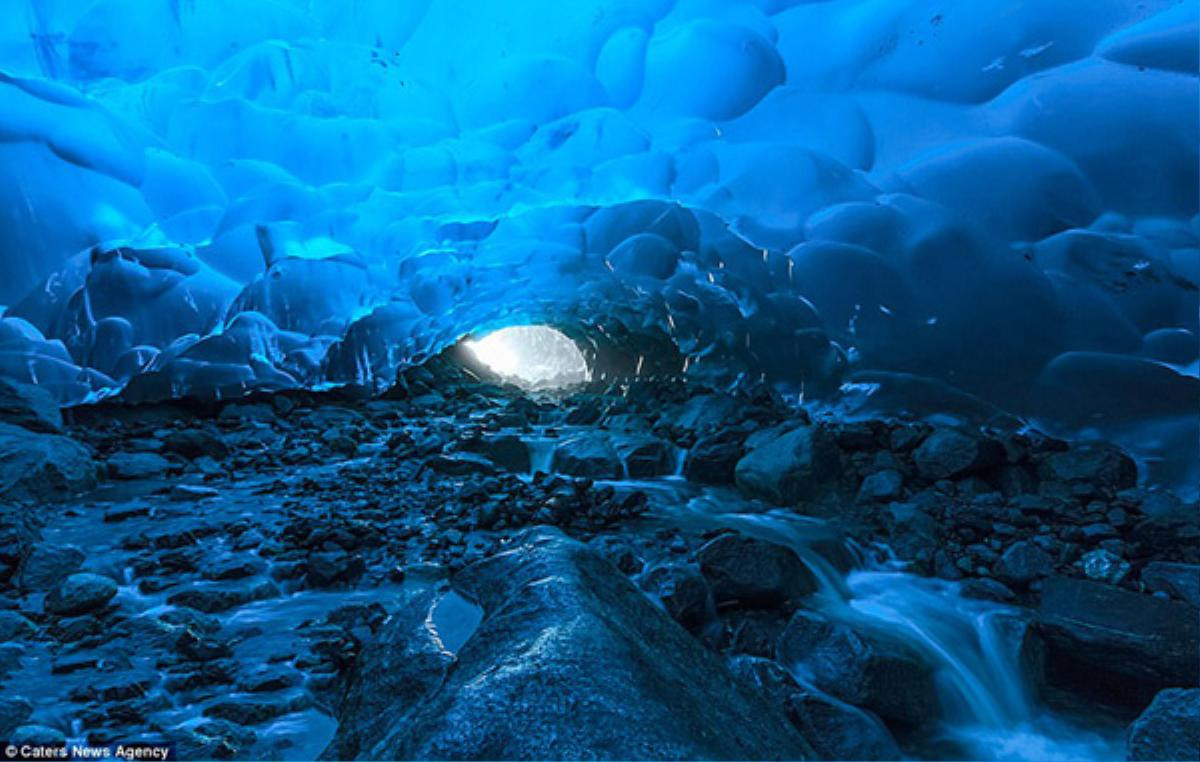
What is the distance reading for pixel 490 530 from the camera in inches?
187

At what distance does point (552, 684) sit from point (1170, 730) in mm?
2149

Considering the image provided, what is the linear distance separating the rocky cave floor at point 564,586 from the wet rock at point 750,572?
0.06ft

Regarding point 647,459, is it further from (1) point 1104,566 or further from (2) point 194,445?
(2) point 194,445

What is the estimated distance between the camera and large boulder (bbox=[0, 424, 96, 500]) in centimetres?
474

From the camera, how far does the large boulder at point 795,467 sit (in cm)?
544

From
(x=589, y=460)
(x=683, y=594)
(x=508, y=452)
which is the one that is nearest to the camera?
(x=683, y=594)

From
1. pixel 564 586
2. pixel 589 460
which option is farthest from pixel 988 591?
Answer: pixel 589 460

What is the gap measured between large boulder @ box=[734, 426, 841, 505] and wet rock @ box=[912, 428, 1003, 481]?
0.71 meters

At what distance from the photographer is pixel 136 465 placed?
578 centimetres

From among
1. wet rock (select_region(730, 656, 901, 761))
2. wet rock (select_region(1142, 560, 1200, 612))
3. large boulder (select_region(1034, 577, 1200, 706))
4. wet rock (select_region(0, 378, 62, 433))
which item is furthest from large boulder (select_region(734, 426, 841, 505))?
wet rock (select_region(0, 378, 62, 433))

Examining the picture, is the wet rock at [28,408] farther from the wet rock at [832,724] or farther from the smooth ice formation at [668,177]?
the wet rock at [832,724]

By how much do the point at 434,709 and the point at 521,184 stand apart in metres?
5.54

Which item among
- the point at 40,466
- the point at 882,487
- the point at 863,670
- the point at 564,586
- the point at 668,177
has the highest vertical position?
the point at 668,177

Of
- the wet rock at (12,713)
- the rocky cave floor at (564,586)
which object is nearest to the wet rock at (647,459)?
the rocky cave floor at (564,586)
